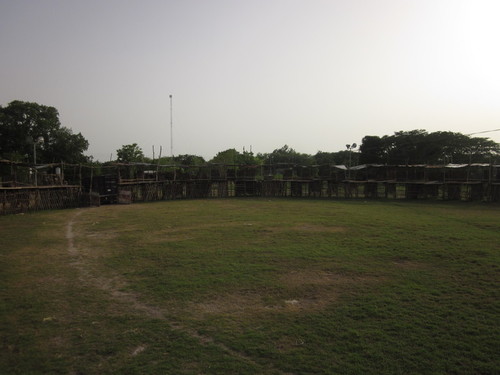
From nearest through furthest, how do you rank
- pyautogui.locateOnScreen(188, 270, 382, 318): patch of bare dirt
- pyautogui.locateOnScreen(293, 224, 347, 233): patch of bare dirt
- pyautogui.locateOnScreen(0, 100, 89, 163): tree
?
pyautogui.locateOnScreen(188, 270, 382, 318): patch of bare dirt
pyautogui.locateOnScreen(293, 224, 347, 233): patch of bare dirt
pyautogui.locateOnScreen(0, 100, 89, 163): tree

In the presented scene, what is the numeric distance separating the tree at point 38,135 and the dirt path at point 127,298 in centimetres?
3372

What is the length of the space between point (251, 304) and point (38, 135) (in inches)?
1661

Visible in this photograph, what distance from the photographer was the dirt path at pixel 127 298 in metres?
4.63

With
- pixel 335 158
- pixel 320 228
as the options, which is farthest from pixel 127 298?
pixel 335 158

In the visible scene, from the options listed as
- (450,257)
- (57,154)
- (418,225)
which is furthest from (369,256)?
(57,154)

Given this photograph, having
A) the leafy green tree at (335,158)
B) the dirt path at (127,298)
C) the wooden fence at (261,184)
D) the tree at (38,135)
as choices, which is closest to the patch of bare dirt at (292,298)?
the dirt path at (127,298)

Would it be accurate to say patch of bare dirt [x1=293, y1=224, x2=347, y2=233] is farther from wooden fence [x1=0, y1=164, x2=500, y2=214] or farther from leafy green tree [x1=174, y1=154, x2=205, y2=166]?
leafy green tree [x1=174, y1=154, x2=205, y2=166]

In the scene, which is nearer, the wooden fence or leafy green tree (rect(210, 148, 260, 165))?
the wooden fence

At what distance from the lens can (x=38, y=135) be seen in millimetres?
39281

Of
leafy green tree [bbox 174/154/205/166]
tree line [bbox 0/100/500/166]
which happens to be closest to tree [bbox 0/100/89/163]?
tree line [bbox 0/100/500/166]

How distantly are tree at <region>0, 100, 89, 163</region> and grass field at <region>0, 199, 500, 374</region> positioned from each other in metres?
32.0

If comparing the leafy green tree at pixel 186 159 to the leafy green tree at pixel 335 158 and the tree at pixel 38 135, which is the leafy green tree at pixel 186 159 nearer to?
the tree at pixel 38 135

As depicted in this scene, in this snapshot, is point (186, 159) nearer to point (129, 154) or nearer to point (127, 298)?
point (129, 154)

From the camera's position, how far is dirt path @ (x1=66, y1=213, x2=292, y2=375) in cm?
463
